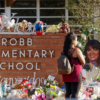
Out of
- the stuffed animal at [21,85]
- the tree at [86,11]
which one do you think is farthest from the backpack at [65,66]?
the tree at [86,11]

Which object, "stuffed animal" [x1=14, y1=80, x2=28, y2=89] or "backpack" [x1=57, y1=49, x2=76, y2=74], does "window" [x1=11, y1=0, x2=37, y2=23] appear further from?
"backpack" [x1=57, y1=49, x2=76, y2=74]

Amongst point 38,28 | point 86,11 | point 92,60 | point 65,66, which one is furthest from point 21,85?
point 86,11

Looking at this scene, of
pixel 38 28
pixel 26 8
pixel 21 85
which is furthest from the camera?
pixel 26 8

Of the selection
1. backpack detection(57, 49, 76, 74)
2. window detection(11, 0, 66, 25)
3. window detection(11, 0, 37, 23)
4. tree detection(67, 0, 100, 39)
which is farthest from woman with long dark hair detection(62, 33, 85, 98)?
window detection(11, 0, 37, 23)

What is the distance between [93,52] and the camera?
566 centimetres

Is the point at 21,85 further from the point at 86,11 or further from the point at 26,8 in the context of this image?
the point at 26,8

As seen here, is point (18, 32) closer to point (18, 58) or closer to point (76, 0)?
point (18, 58)

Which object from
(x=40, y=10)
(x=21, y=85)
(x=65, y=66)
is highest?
(x=40, y=10)

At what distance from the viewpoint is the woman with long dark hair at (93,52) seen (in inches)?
222

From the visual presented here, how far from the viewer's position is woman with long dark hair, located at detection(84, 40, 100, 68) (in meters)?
5.63

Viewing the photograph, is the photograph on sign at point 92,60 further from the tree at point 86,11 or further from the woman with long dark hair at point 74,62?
the tree at point 86,11

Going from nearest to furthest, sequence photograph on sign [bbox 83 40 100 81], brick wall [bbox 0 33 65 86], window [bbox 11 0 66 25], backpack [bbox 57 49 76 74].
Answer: backpack [bbox 57 49 76 74] < photograph on sign [bbox 83 40 100 81] < brick wall [bbox 0 33 65 86] < window [bbox 11 0 66 25]


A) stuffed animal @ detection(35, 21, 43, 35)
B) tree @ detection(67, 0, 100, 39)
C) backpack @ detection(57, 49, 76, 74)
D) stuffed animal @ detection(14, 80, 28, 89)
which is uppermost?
tree @ detection(67, 0, 100, 39)

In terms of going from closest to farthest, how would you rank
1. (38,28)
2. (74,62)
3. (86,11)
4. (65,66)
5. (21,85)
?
(65,66), (74,62), (21,85), (38,28), (86,11)
